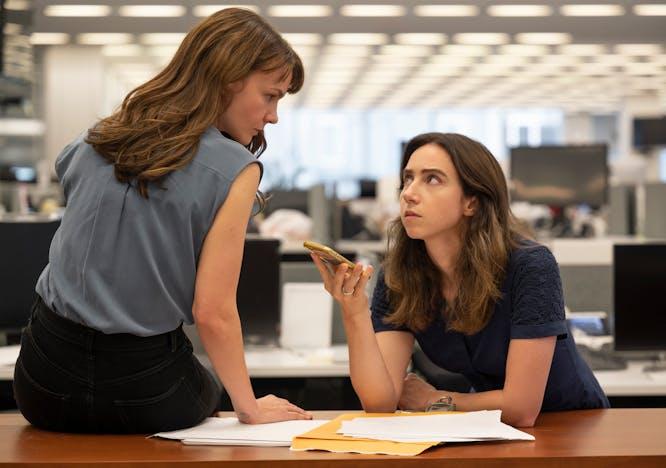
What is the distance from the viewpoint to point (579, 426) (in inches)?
68.1

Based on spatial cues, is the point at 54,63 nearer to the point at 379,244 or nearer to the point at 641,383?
the point at 379,244

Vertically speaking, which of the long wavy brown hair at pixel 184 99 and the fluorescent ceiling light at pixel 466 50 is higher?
the fluorescent ceiling light at pixel 466 50

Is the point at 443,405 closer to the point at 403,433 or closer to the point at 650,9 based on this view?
the point at 403,433

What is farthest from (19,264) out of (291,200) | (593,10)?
(593,10)

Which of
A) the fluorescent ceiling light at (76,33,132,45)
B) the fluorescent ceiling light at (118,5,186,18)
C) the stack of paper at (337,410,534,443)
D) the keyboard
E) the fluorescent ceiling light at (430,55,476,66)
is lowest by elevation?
the keyboard

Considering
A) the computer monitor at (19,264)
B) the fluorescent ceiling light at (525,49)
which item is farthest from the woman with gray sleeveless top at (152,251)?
the fluorescent ceiling light at (525,49)

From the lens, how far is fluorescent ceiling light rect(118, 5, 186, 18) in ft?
28.5

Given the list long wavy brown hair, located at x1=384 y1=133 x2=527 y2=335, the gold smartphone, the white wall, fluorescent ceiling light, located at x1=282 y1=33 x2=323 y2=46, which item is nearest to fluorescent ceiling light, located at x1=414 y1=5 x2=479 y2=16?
fluorescent ceiling light, located at x1=282 y1=33 x2=323 y2=46

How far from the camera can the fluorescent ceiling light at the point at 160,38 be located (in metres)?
9.61

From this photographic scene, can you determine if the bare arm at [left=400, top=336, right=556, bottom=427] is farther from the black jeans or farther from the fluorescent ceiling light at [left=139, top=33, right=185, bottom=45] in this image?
the fluorescent ceiling light at [left=139, top=33, right=185, bottom=45]

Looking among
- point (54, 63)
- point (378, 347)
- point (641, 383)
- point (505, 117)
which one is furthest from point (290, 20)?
point (505, 117)

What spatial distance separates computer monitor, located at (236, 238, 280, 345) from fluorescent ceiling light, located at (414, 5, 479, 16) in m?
5.82

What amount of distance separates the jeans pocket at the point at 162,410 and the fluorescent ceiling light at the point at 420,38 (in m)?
8.38

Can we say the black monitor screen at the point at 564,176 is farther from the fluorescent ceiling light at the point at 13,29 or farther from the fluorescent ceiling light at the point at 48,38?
the fluorescent ceiling light at the point at 48,38
